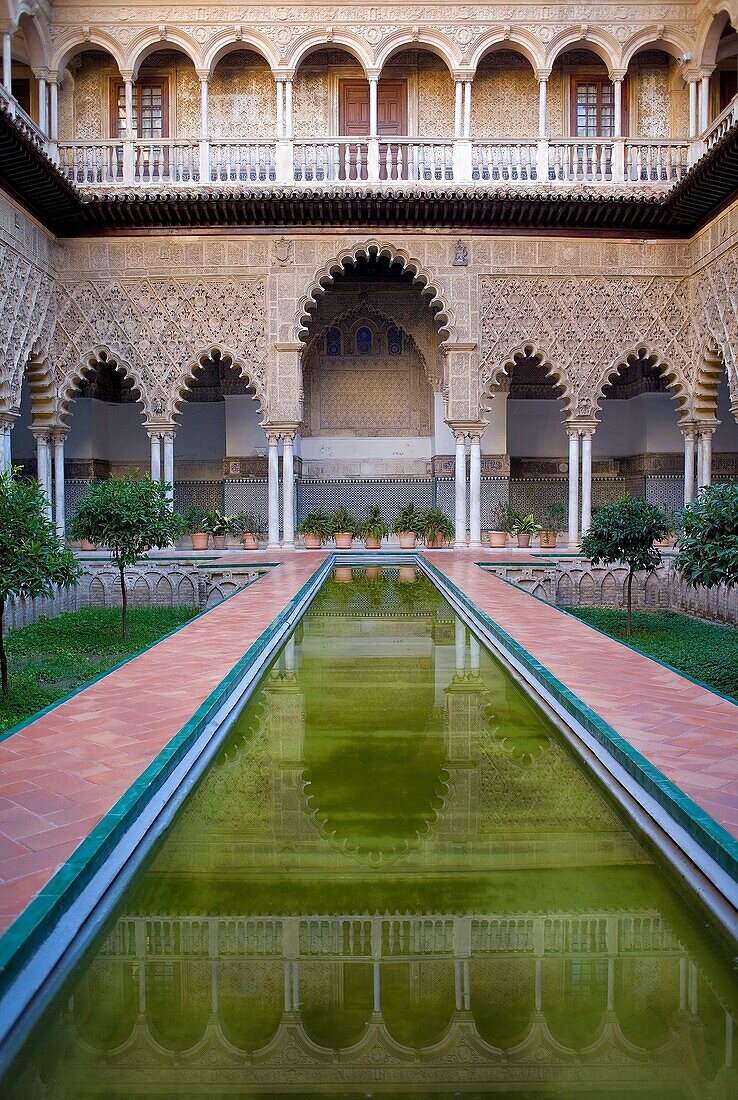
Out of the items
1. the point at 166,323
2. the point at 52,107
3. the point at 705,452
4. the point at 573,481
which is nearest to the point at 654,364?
the point at 705,452

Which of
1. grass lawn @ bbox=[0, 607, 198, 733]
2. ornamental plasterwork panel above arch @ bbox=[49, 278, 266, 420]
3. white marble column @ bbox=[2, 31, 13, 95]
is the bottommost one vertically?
grass lawn @ bbox=[0, 607, 198, 733]

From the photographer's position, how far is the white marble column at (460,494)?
1255 cm

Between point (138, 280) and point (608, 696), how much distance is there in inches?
409

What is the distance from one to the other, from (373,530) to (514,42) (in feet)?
24.5

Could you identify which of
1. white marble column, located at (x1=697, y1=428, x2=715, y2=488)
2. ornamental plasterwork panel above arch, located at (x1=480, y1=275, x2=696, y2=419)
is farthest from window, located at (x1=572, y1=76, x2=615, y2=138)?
white marble column, located at (x1=697, y1=428, x2=715, y2=488)

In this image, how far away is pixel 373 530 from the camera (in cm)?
1331

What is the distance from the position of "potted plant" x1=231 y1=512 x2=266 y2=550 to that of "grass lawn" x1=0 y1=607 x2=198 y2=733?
10.5ft

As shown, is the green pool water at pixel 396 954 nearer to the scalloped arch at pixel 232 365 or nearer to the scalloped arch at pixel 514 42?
the scalloped arch at pixel 232 365

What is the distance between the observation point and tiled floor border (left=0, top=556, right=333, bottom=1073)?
172cm

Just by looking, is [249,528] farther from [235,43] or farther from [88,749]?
[88,749]

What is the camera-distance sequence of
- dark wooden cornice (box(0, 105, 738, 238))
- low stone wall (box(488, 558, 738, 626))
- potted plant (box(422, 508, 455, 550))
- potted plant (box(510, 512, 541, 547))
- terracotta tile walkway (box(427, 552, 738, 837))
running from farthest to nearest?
potted plant (box(510, 512, 541, 547)) < potted plant (box(422, 508, 455, 550)) < dark wooden cornice (box(0, 105, 738, 238)) < low stone wall (box(488, 558, 738, 626)) < terracotta tile walkway (box(427, 552, 738, 837))

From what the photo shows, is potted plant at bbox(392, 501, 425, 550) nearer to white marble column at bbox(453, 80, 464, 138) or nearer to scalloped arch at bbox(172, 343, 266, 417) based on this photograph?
scalloped arch at bbox(172, 343, 266, 417)

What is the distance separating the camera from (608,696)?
→ 3842mm

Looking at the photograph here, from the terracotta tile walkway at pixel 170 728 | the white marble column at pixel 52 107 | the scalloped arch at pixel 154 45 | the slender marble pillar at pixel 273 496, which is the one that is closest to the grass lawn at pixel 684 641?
the terracotta tile walkway at pixel 170 728
